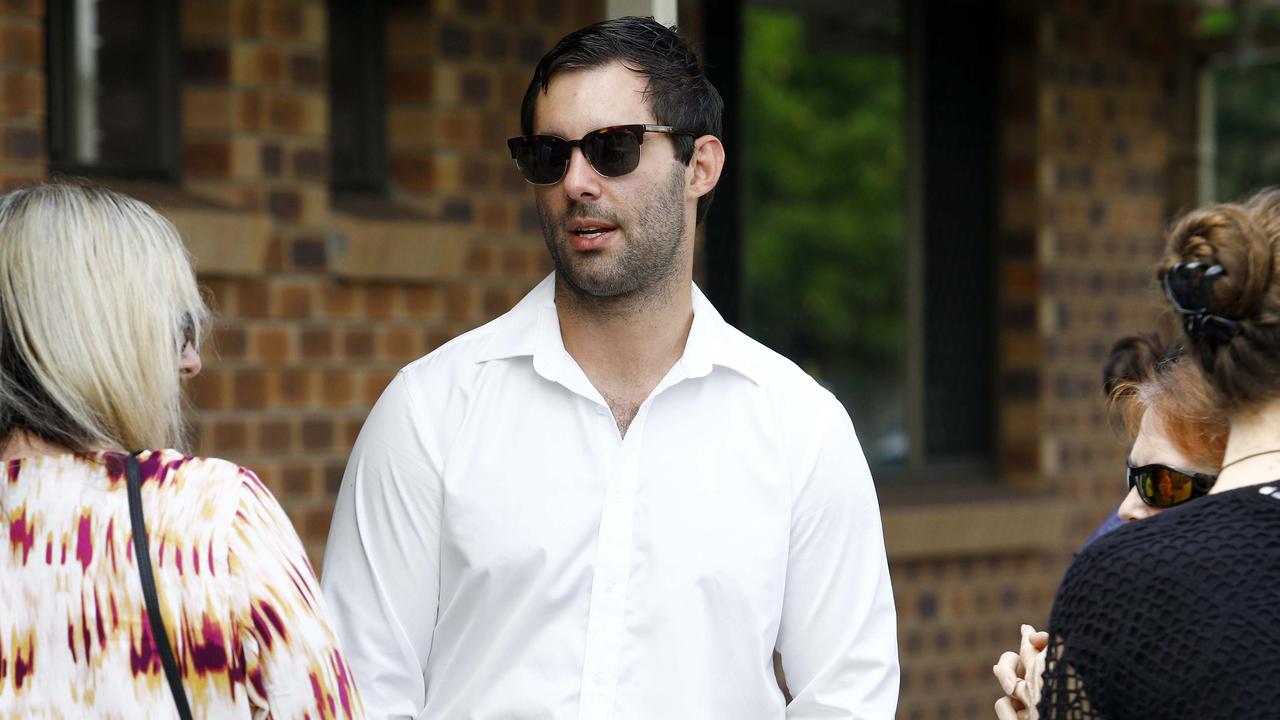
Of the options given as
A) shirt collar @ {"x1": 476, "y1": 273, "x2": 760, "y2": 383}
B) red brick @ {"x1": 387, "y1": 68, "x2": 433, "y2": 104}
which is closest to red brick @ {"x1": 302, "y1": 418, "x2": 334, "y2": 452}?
red brick @ {"x1": 387, "y1": 68, "x2": 433, "y2": 104}

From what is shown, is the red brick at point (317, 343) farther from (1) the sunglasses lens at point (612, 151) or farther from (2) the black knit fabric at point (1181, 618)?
(2) the black knit fabric at point (1181, 618)

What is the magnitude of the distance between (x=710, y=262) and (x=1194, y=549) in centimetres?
414

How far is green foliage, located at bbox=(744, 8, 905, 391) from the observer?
1827 centimetres

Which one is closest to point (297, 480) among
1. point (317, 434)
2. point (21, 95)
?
point (317, 434)

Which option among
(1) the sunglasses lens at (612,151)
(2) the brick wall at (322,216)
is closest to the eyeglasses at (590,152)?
(1) the sunglasses lens at (612,151)

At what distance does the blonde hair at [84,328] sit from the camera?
2086 mm

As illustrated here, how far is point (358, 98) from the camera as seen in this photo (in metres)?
5.12

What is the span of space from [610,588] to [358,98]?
2774mm

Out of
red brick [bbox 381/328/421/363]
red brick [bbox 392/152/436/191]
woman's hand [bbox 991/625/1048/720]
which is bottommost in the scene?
woman's hand [bbox 991/625/1048/720]

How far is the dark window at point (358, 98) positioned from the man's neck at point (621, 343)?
2.32m

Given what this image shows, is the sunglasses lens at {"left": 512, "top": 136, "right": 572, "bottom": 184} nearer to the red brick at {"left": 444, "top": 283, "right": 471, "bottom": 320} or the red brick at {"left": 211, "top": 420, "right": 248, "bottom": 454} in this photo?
the red brick at {"left": 211, "top": 420, "right": 248, "bottom": 454}

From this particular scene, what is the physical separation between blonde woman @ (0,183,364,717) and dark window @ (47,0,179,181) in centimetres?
253

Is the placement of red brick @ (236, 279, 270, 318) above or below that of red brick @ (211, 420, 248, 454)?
above

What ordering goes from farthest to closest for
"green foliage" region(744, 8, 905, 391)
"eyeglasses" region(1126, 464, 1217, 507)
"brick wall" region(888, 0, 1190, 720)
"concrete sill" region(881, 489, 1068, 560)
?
"green foliage" region(744, 8, 905, 391) → "brick wall" region(888, 0, 1190, 720) → "concrete sill" region(881, 489, 1068, 560) → "eyeglasses" region(1126, 464, 1217, 507)
